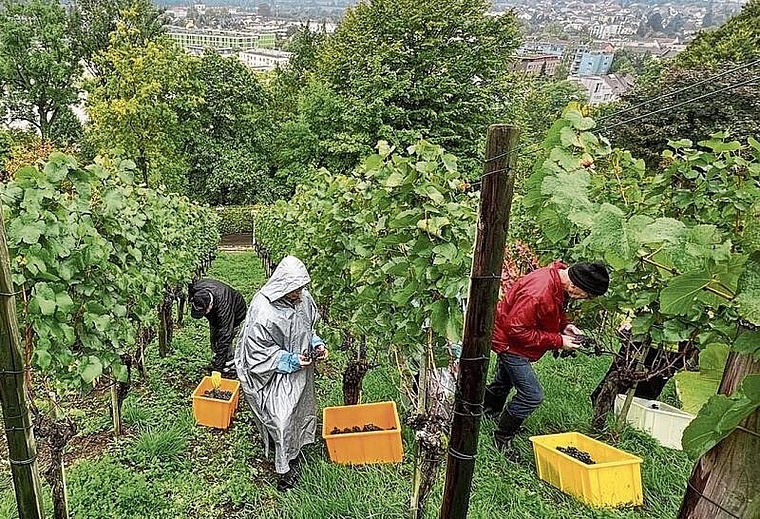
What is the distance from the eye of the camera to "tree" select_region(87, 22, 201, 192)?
73.3ft

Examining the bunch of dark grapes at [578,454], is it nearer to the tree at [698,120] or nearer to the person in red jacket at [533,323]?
the person in red jacket at [533,323]

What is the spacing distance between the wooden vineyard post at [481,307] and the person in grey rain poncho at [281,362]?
199 cm

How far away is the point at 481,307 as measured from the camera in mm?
1985

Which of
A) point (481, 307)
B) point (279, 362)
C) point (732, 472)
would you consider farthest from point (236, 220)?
point (732, 472)

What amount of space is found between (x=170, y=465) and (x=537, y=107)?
4128 cm

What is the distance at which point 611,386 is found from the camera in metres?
4.77

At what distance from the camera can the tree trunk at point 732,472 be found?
1.09 meters

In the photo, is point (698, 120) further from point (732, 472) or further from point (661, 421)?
point (732, 472)

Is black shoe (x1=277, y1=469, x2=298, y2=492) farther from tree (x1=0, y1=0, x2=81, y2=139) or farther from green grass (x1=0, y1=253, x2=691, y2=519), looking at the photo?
tree (x1=0, y1=0, x2=81, y2=139)

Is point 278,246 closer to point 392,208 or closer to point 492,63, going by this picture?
point 392,208

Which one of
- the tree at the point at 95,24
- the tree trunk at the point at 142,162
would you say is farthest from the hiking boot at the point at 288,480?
the tree at the point at 95,24

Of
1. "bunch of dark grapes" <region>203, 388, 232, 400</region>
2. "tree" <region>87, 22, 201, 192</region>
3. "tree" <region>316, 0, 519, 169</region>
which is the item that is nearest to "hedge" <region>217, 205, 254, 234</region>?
"tree" <region>87, 22, 201, 192</region>

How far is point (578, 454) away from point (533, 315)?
1.02 meters

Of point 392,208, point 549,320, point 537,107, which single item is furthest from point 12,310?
point 537,107
